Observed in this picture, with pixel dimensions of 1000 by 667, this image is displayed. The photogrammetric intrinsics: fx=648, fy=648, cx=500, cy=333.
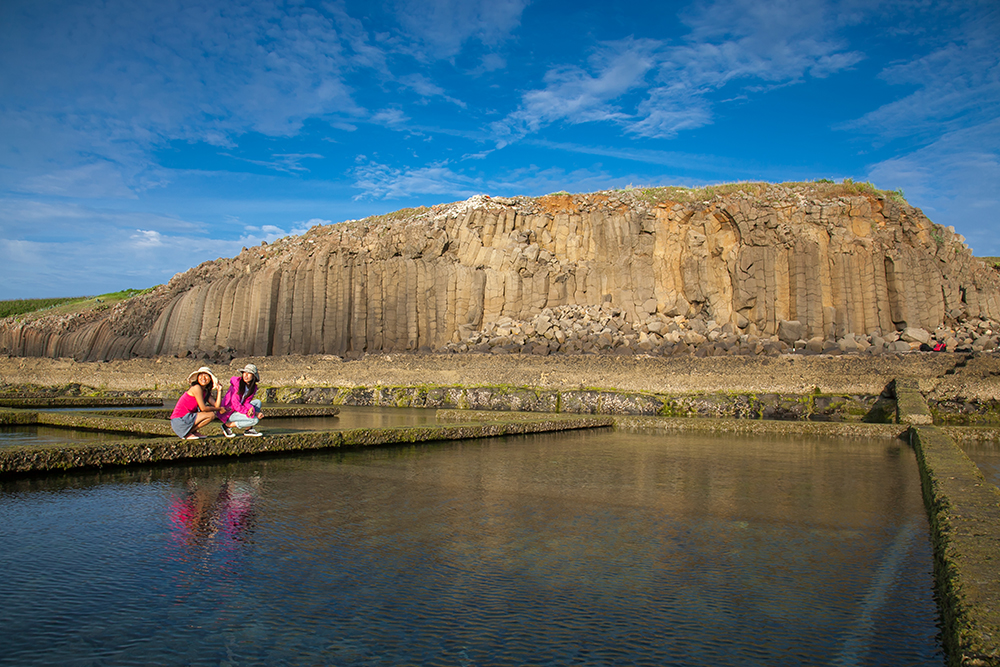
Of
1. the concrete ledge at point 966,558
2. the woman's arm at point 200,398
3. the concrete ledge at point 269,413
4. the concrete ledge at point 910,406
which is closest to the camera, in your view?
the concrete ledge at point 966,558

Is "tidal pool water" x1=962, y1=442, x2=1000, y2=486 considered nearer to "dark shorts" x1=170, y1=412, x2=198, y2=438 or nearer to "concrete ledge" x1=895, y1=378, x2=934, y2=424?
"concrete ledge" x1=895, y1=378, x2=934, y2=424

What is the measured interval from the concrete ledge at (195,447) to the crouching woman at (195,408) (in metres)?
0.30

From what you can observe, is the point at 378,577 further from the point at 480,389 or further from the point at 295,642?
the point at 480,389

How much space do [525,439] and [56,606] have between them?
7.50m

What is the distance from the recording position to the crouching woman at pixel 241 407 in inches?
305

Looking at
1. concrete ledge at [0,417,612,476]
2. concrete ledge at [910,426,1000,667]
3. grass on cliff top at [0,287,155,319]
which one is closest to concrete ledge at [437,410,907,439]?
concrete ledge at [0,417,612,476]

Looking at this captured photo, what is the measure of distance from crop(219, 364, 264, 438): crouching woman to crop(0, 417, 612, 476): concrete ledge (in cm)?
47

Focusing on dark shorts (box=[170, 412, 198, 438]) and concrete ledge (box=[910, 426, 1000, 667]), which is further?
dark shorts (box=[170, 412, 198, 438])

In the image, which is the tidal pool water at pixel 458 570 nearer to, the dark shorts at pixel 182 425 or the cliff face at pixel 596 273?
the dark shorts at pixel 182 425

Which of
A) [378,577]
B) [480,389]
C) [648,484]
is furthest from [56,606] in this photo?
[480,389]

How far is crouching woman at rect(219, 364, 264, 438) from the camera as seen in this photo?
775 centimetres

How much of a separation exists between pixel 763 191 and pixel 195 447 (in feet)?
86.7

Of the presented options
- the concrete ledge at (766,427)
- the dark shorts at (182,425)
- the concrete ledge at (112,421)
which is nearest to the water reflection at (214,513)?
the dark shorts at (182,425)

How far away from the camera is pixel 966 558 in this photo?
333cm
